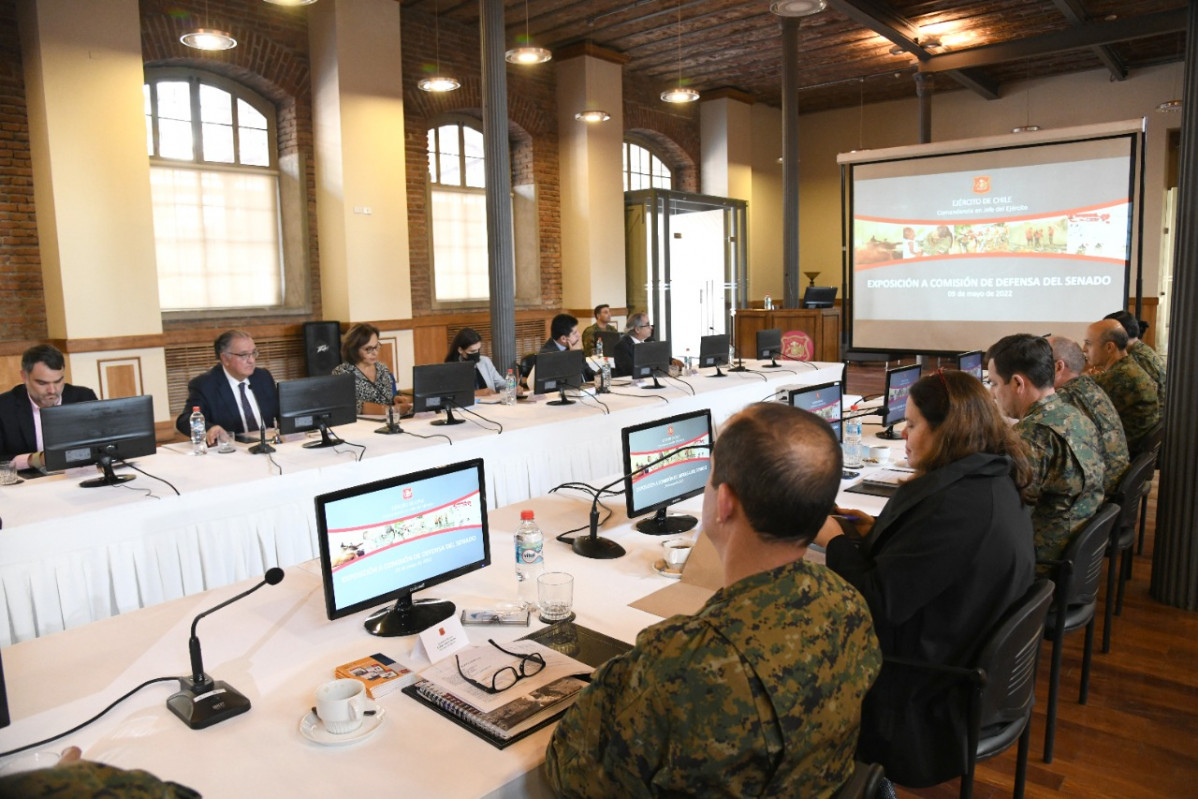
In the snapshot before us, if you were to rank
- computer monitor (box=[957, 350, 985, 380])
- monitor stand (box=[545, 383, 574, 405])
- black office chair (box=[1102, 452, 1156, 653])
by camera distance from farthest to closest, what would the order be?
computer monitor (box=[957, 350, 985, 380]) < monitor stand (box=[545, 383, 574, 405]) < black office chair (box=[1102, 452, 1156, 653])

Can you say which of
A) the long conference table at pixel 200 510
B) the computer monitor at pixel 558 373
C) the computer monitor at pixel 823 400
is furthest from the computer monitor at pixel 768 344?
the computer monitor at pixel 823 400

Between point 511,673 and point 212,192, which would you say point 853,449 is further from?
point 212,192

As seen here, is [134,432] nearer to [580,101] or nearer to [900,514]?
[900,514]

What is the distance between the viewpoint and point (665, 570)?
2449 millimetres

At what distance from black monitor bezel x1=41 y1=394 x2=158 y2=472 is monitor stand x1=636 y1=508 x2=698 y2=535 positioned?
7.27 ft

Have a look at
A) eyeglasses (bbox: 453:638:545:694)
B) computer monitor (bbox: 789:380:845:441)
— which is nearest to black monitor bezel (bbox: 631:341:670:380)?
computer monitor (bbox: 789:380:845:441)

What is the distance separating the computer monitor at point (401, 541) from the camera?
1.91 meters

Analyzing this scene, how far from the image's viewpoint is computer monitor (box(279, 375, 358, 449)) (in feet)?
12.8

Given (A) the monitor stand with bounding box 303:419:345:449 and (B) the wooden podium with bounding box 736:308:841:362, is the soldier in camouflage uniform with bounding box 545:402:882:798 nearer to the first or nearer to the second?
(A) the monitor stand with bounding box 303:419:345:449

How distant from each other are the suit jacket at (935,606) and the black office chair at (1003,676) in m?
0.04

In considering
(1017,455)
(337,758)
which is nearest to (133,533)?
(337,758)

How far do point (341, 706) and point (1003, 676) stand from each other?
56.3 inches

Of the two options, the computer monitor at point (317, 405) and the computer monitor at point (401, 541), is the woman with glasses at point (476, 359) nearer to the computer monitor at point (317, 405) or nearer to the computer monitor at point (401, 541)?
the computer monitor at point (317, 405)

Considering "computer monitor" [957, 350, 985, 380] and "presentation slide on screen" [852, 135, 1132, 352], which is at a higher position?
"presentation slide on screen" [852, 135, 1132, 352]
